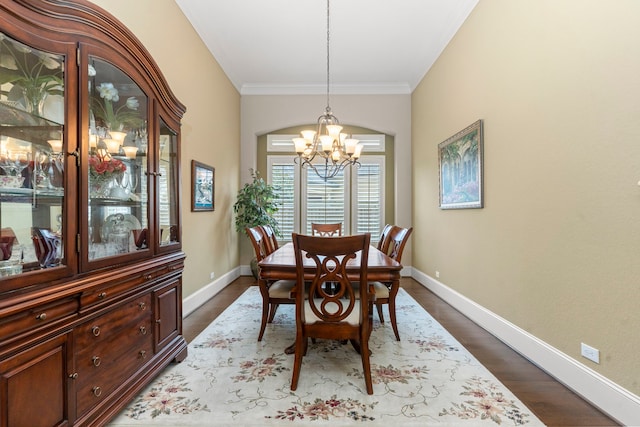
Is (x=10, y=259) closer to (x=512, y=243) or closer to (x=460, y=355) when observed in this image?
(x=460, y=355)

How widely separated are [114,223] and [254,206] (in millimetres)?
3114

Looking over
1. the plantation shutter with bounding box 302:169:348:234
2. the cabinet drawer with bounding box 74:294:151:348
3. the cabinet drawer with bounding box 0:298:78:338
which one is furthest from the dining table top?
the plantation shutter with bounding box 302:169:348:234

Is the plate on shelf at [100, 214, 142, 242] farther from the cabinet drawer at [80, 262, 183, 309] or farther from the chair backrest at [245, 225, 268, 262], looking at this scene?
the chair backrest at [245, 225, 268, 262]

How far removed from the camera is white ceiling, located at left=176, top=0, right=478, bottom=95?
3.33 meters

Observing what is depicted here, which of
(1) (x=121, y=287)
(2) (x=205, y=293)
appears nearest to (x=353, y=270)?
(1) (x=121, y=287)

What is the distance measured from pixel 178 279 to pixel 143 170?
0.91 metres

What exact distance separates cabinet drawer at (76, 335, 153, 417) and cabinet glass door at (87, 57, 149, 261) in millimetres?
598

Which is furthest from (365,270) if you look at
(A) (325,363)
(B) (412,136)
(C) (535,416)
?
(B) (412,136)

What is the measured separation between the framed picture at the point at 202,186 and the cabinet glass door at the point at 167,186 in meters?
1.23

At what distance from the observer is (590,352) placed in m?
1.84

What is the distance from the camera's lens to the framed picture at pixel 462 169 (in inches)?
124

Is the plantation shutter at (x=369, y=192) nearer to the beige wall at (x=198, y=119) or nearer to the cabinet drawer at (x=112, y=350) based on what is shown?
the beige wall at (x=198, y=119)

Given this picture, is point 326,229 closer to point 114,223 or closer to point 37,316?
point 114,223

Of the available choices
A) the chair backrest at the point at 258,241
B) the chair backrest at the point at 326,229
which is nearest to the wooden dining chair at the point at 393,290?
the chair backrest at the point at 258,241
